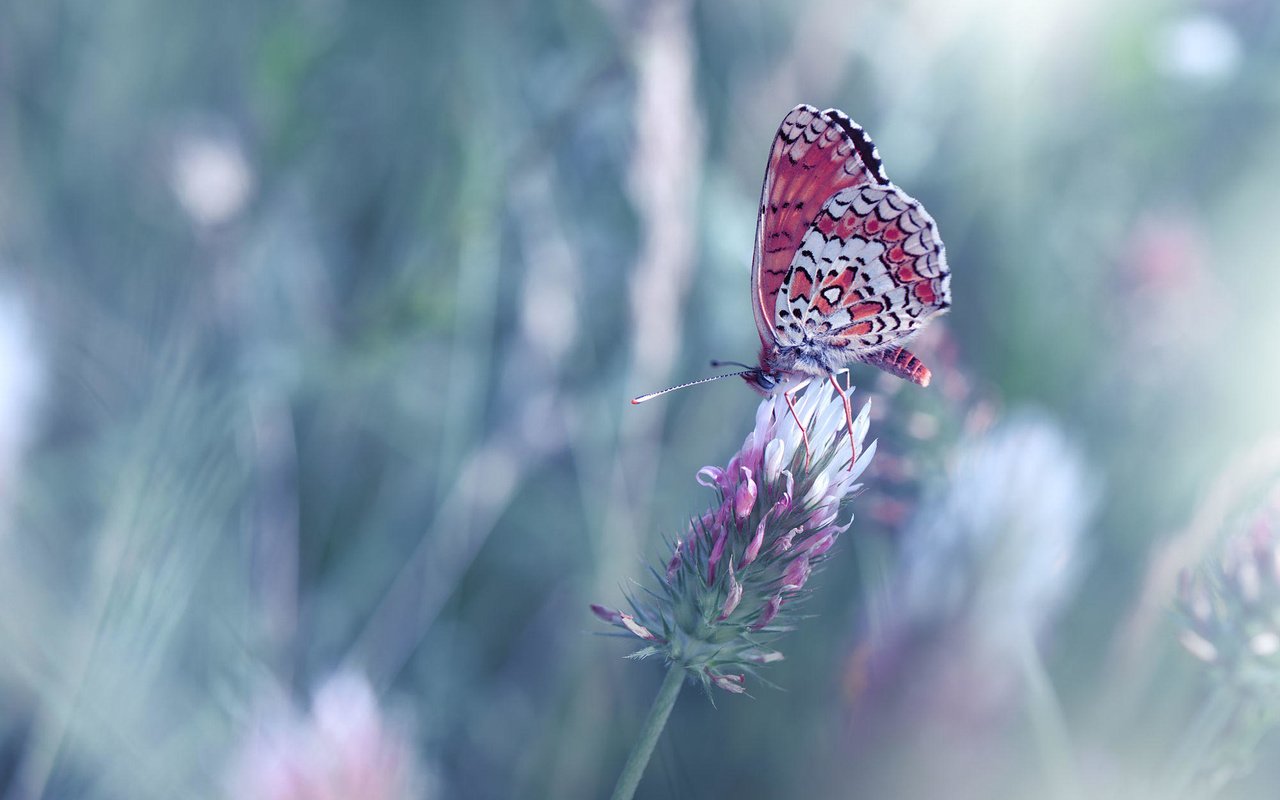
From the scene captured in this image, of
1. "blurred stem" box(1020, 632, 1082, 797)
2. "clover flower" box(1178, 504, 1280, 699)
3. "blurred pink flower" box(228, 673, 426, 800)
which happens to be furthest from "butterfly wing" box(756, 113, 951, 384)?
"blurred pink flower" box(228, 673, 426, 800)

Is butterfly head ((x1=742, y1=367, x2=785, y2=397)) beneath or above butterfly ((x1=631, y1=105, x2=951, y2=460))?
beneath

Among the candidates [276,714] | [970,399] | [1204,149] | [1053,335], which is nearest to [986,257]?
[1053,335]

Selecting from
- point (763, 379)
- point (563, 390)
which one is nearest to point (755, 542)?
point (763, 379)

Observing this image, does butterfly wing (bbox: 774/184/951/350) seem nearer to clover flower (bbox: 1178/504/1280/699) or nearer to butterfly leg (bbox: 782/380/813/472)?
butterfly leg (bbox: 782/380/813/472)

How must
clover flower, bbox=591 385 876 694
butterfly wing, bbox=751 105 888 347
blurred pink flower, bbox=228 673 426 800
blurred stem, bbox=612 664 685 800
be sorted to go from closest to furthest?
blurred stem, bbox=612 664 685 800 → clover flower, bbox=591 385 876 694 → blurred pink flower, bbox=228 673 426 800 → butterfly wing, bbox=751 105 888 347

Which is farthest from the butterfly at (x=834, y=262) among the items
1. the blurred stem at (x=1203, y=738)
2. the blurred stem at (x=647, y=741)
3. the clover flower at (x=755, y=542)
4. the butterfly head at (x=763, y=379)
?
the blurred stem at (x=1203, y=738)

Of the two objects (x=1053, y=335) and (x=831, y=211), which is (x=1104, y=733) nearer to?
(x=831, y=211)

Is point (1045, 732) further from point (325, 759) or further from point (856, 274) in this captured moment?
point (325, 759)
